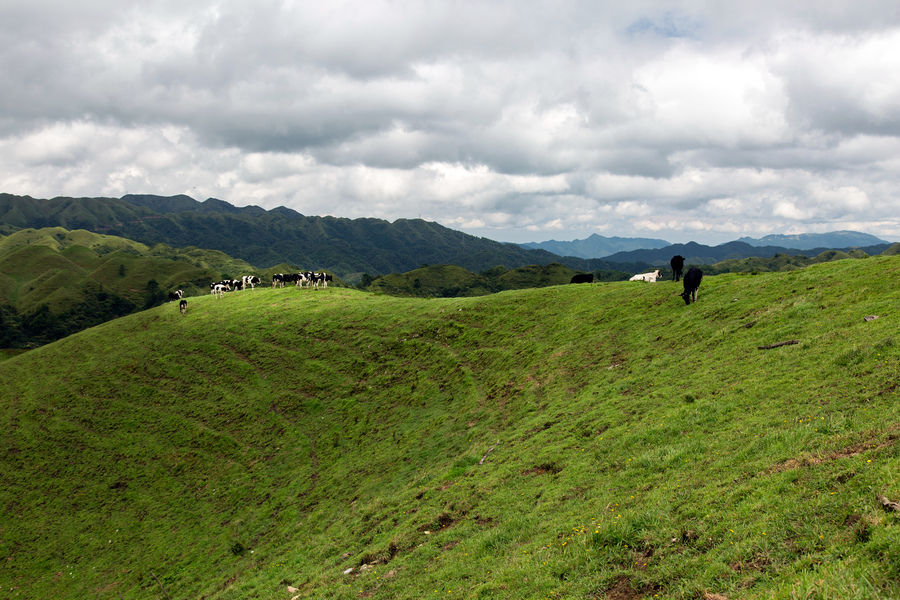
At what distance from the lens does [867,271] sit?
21000 mm

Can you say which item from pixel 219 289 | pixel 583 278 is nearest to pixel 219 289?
pixel 219 289

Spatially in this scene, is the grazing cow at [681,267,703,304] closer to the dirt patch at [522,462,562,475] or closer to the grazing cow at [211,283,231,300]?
the dirt patch at [522,462,562,475]

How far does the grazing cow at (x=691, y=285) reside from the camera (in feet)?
91.7

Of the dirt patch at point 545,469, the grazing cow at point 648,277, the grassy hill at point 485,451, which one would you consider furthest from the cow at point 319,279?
the dirt patch at point 545,469

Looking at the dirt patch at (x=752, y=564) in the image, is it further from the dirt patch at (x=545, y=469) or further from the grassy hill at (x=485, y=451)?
the dirt patch at (x=545, y=469)

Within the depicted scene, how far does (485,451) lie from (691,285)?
1855 cm

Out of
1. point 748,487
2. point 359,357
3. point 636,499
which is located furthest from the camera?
point 359,357

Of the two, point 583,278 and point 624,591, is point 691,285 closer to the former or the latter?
point 624,591

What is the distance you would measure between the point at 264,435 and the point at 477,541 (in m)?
28.0

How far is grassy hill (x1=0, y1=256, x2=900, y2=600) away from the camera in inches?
323

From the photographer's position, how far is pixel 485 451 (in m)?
20.2

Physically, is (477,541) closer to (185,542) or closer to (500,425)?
(500,425)

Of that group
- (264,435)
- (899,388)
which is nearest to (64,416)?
(264,435)

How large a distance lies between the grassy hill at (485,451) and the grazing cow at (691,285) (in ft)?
3.60
